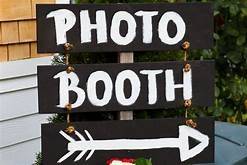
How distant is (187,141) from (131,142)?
0.82ft

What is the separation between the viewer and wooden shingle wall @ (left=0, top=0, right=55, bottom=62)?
127 inches

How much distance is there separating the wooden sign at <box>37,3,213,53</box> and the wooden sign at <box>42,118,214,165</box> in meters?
0.33

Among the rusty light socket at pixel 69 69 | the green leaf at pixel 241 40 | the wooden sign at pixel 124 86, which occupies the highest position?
the green leaf at pixel 241 40

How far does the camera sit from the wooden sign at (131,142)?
2.32 m

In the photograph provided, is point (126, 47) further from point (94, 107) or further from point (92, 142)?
point (92, 142)

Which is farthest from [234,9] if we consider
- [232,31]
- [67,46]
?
[67,46]

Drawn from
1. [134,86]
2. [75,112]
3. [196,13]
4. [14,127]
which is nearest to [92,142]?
[75,112]

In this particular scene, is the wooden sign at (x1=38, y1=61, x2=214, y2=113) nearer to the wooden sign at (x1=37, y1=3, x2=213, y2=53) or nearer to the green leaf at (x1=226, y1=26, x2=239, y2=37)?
the wooden sign at (x1=37, y1=3, x2=213, y2=53)

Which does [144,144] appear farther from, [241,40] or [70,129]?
[241,40]

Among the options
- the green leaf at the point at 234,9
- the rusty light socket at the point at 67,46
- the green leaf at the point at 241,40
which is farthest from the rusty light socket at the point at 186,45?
the green leaf at the point at 241,40

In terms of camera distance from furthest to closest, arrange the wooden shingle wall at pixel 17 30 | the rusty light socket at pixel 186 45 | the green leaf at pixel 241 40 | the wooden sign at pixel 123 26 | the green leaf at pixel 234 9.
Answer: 1. the green leaf at pixel 241 40
2. the green leaf at pixel 234 9
3. the wooden shingle wall at pixel 17 30
4. the rusty light socket at pixel 186 45
5. the wooden sign at pixel 123 26

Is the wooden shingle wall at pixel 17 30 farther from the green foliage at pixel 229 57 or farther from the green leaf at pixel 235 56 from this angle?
the green leaf at pixel 235 56

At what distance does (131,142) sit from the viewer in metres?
2.38

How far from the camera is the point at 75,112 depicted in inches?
91.2
